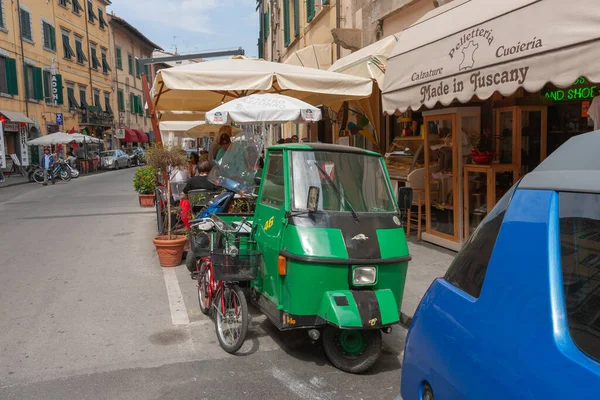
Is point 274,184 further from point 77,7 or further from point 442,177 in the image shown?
point 77,7

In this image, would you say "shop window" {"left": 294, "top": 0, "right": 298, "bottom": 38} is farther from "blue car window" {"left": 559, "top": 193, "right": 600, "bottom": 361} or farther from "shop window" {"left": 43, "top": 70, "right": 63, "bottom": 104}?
"shop window" {"left": 43, "top": 70, "right": 63, "bottom": 104}

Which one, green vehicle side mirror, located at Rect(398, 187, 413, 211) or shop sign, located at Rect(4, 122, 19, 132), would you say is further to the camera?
shop sign, located at Rect(4, 122, 19, 132)

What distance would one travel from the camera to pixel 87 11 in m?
40.0

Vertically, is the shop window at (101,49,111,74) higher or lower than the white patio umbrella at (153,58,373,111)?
higher

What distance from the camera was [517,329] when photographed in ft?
5.55

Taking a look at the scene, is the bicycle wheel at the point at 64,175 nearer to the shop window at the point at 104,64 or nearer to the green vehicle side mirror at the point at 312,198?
the shop window at the point at 104,64

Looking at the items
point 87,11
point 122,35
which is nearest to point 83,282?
point 87,11

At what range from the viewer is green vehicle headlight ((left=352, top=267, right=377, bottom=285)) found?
4113 millimetres

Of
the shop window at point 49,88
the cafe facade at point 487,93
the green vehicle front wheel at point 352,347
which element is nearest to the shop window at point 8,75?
the shop window at point 49,88

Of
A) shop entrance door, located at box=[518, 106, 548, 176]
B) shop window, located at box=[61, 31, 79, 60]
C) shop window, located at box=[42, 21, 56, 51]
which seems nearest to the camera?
shop entrance door, located at box=[518, 106, 548, 176]

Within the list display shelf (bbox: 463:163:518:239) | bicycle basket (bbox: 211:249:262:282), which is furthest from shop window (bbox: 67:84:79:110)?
bicycle basket (bbox: 211:249:262:282)

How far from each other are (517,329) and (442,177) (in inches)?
271

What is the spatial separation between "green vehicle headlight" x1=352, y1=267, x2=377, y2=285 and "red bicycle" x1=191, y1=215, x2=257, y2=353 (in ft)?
3.05

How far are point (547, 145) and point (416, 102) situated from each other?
1826 millimetres
